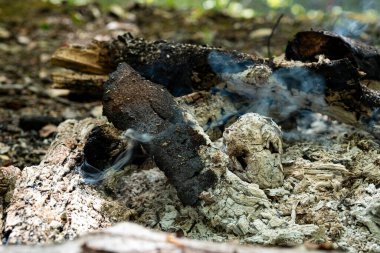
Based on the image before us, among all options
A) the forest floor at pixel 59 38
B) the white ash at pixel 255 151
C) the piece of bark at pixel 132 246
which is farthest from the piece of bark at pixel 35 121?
the piece of bark at pixel 132 246

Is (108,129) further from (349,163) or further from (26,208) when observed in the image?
(349,163)

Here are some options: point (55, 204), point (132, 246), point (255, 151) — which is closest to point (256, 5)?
point (255, 151)

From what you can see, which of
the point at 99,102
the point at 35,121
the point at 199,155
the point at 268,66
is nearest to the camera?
the point at 199,155

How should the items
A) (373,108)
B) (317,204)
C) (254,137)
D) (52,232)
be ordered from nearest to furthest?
(52,232) < (317,204) < (254,137) < (373,108)

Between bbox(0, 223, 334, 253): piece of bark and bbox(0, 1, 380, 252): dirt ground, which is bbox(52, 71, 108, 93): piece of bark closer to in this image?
bbox(0, 1, 380, 252): dirt ground

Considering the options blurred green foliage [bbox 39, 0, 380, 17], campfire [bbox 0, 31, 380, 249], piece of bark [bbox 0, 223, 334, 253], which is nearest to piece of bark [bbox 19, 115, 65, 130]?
campfire [bbox 0, 31, 380, 249]

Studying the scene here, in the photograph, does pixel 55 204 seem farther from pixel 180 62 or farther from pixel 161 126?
pixel 180 62

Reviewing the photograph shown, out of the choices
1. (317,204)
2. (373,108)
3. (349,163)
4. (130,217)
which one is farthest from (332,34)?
(130,217)
